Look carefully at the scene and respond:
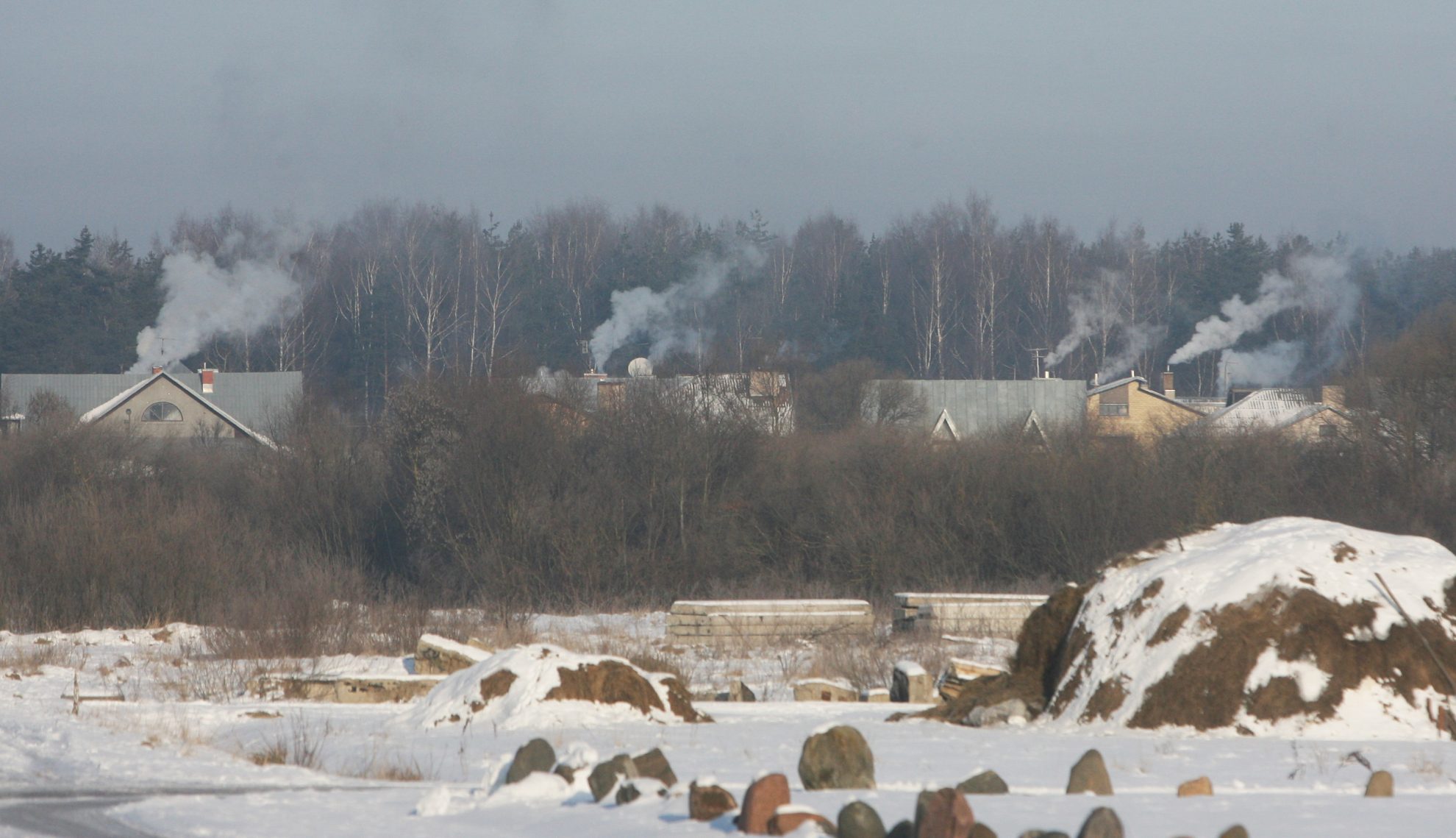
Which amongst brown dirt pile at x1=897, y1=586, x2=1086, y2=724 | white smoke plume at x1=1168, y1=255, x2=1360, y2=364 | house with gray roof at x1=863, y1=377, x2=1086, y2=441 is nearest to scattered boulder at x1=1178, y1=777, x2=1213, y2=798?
brown dirt pile at x1=897, y1=586, x2=1086, y2=724

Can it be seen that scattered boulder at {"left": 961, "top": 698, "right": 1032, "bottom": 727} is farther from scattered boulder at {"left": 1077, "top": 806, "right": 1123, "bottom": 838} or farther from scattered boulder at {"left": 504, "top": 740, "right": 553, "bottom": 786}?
scattered boulder at {"left": 1077, "top": 806, "right": 1123, "bottom": 838}

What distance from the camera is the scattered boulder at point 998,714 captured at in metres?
14.0

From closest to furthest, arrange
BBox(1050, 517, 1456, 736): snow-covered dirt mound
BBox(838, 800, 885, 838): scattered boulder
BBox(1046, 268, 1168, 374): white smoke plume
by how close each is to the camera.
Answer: BBox(838, 800, 885, 838): scattered boulder
BBox(1050, 517, 1456, 736): snow-covered dirt mound
BBox(1046, 268, 1168, 374): white smoke plume

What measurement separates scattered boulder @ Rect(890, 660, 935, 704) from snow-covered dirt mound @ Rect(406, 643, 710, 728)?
319 cm

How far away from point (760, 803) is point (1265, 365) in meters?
84.9

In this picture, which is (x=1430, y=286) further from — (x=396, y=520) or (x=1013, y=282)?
(x=396, y=520)

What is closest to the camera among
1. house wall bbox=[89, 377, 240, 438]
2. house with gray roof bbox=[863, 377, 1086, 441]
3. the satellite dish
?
the satellite dish

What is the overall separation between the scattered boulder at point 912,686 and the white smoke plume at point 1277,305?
239 ft

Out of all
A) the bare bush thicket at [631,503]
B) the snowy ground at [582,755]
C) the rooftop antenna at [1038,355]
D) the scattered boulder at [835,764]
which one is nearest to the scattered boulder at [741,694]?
the snowy ground at [582,755]

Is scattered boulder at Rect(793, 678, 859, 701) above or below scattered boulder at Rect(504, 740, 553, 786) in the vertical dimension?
below

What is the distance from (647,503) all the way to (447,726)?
2961 centimetres

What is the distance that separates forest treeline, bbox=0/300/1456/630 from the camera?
39.4m

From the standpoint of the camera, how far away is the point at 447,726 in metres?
14.1

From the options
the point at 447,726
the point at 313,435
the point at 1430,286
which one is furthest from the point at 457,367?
the point at 1430,286
